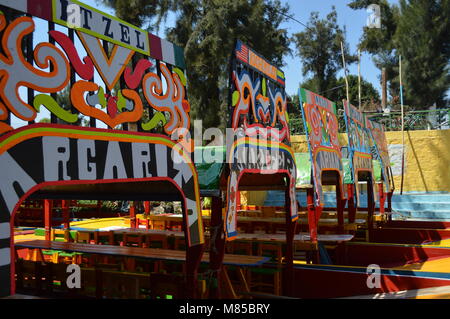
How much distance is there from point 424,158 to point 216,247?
60.0 ft

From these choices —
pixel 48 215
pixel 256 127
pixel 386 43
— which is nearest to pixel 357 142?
pixel 256 127

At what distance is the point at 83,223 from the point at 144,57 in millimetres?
9143

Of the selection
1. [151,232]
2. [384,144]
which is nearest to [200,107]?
[384,144]

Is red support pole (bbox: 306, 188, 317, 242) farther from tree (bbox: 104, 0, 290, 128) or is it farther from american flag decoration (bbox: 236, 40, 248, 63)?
tree (bbox: 104, 0, 290, 128)

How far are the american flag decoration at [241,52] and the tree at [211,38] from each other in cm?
1606

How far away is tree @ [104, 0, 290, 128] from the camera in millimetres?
21891

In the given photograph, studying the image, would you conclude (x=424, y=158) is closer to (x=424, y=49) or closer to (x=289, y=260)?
(x=424, y=49)

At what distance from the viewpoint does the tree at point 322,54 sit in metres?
39.7

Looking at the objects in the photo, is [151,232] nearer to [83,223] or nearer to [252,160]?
[83,223]

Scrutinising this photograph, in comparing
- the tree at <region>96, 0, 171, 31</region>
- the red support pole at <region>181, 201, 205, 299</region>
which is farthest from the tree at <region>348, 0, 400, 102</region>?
the red support pole at <region>181, 201, 205, 299</region>

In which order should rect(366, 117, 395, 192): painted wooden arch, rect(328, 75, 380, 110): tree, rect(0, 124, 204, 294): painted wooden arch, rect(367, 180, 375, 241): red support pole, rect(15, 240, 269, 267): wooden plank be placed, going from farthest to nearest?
1. rect(328, 75, 380, 110): tree
2. rect(366, 117, 395, 192): painted wooden arch
3. rect(367, 180, 375, 241): red support pole
4. rect(15, 240, 269, 267): wooden plank
5. rect(0, 124, 204, 294): painted wooden arch

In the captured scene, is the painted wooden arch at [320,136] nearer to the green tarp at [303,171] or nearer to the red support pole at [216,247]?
the green tarp at [303,171]

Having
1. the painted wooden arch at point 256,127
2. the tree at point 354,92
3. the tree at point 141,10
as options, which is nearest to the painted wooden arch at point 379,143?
the painted wooden arch at point 256,127

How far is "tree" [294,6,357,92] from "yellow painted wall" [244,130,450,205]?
1828cm
